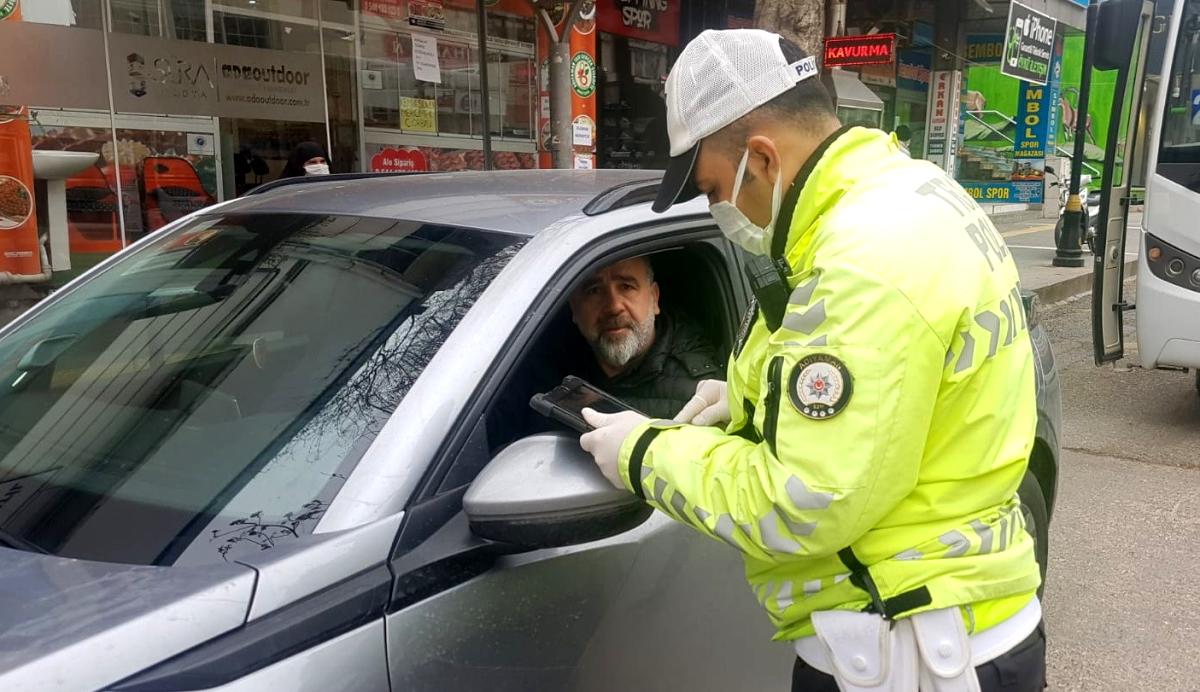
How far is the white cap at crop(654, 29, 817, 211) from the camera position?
1.46 meters

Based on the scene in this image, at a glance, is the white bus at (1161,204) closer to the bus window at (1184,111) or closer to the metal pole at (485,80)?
the bus window at (1184,111)

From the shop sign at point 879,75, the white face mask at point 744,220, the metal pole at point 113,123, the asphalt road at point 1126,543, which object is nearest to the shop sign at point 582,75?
the metal pole at point 113,123

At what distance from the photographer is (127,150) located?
812cm

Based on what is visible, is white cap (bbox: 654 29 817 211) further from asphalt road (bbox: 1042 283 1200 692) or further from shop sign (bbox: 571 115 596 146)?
shop sign (bbox: 571 115 596 146)

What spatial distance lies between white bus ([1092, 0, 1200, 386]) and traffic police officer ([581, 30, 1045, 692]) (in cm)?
507

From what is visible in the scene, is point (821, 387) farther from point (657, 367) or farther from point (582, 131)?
point (582, 131)

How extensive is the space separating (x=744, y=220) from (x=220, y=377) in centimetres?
116

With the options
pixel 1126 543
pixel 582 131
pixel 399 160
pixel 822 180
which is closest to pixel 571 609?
pixel 822 180

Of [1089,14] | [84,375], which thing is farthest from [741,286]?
[1089,14]

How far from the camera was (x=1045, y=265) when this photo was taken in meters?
13.8

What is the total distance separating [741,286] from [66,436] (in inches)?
62.4

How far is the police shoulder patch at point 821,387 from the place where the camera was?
1279 millimetres

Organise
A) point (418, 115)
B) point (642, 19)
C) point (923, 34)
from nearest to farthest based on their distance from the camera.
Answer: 1. point (418, 115)
2. point (642, 19)
3. point (923, 34)

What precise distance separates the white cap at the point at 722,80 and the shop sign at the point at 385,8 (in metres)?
9.15
